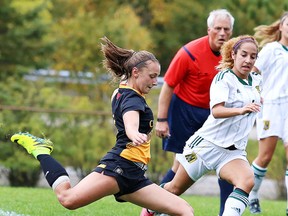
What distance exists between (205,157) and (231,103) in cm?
54

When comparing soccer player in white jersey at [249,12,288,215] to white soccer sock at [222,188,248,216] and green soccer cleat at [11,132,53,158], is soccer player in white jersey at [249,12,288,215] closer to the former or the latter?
white soccer sock at [222,188,248,216]

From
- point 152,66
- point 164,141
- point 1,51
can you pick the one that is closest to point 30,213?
point 164,141

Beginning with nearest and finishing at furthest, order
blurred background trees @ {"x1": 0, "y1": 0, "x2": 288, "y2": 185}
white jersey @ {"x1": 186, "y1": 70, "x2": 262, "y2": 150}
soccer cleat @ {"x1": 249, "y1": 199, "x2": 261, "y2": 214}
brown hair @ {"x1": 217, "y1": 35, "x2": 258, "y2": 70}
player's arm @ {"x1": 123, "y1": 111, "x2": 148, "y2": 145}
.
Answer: player's arm @ {"x1": 123, "y1": 111, "x2": 148, "y2": 145}
white jersey @ {"x1": 186, "y1": 70, "x2": 262, "y2": 150}
brown hair @ {"x1": 217, "y1": 35, "x2": 258, "y2": 70}
soccer cleat @ {"x1": 249, "y1": 199, "x2": 261, "y2": 214}
blurred background trees @ {"x1": 0, "y1": 0, "x2": 288, "y2": 185}

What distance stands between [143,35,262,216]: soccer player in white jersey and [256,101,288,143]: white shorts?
1.57 meters

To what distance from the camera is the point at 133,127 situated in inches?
228

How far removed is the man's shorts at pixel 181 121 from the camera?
Result: 28.2ft

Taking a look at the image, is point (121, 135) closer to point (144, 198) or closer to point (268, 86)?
point (144, 198)

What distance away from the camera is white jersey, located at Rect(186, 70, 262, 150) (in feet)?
22.6

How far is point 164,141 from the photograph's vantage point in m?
8.80

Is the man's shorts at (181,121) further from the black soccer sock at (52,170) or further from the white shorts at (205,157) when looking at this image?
the black soccer sock at (52,170)

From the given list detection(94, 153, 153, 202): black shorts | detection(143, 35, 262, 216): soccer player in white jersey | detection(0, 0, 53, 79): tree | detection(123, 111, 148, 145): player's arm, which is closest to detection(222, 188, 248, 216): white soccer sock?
detection(143, 35, 262, 216): soccer player in white jersey

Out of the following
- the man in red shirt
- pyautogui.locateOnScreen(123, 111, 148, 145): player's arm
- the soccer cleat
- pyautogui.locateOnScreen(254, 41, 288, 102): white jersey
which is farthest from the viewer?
the soccer cleat

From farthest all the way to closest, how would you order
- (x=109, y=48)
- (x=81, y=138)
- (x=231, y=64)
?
(x=81, y=138)
(x=231, y=64)
(x=109, y=48)

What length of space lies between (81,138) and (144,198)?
1050cm
